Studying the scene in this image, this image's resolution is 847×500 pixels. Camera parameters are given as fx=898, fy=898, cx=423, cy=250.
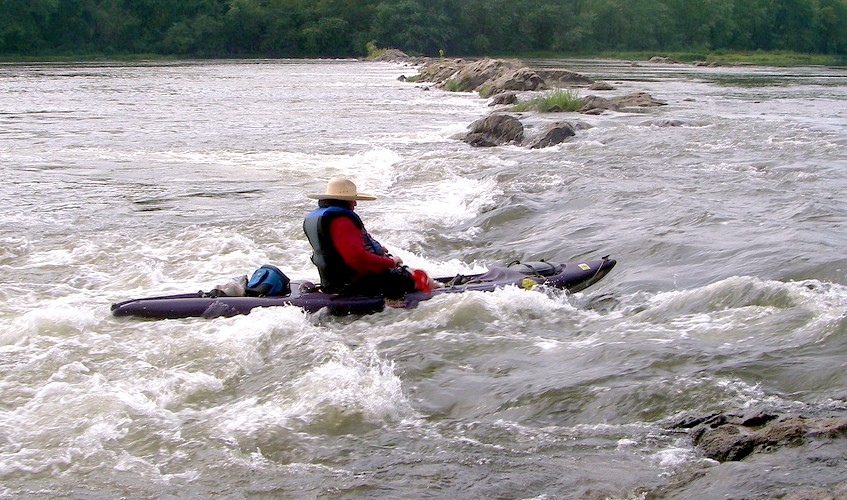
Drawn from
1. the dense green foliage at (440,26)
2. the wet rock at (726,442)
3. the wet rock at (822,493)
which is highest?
the dense green foliage at (440,26)

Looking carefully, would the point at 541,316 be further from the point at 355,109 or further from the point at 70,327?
the point at 355,109

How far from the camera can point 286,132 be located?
19.8 metres

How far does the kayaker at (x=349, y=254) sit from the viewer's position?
21.7 ft

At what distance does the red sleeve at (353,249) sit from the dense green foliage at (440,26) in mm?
71005

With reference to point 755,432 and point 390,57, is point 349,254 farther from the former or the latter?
point 390,57

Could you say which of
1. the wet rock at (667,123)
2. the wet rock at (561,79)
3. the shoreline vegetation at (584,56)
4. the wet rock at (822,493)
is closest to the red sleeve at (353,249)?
the wet rock at (822,493)

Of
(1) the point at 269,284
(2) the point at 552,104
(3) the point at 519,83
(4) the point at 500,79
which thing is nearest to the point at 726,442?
(1) the point at 269,284

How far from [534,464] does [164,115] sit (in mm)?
21143

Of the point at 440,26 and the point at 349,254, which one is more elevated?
the point at 440,26

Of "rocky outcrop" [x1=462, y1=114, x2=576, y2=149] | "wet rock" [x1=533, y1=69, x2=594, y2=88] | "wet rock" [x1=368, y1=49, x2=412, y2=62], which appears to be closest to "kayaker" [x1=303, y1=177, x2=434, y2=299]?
"rocky outcrop" [x1=462, y1=114, x2=576, y2=149]

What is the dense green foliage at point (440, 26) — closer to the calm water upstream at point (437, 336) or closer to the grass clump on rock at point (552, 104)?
the grass clump on rock at point (552, 104)

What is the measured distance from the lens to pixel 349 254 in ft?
22.1

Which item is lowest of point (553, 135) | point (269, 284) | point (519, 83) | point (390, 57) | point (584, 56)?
point (269, 284)

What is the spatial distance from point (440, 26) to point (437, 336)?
79.9m
